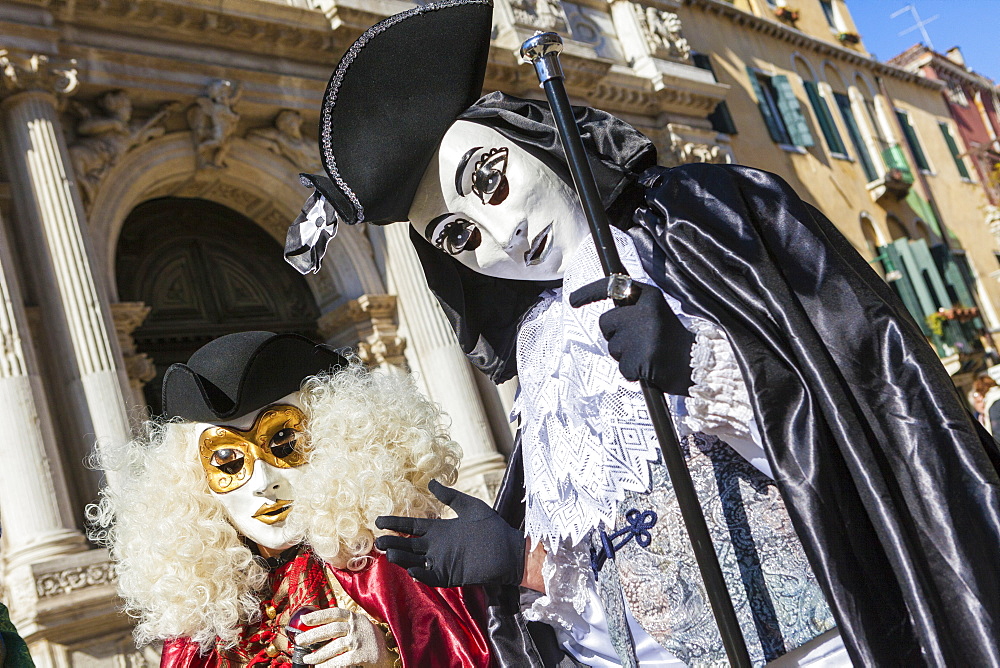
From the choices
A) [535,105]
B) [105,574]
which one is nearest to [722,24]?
[105,574]

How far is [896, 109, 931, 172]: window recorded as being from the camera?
1989cm

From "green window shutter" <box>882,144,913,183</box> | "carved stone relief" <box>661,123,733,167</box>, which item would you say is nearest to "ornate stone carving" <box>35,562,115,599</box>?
"carved stone relief" <box>661,123,733,167</box>

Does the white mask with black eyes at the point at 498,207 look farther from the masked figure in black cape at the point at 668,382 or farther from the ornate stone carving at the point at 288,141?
the ornate stone carving at the point at 288,141

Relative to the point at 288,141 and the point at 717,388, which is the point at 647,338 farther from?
the point at 288,141

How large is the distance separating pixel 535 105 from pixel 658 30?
11125 mm

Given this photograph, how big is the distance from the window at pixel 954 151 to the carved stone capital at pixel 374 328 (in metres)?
17.9

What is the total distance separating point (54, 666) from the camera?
16.9 feet

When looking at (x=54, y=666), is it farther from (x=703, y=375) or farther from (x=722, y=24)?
(x=722, y=24)

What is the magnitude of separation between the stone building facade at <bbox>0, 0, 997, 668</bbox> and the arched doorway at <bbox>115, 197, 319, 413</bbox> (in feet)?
0.06

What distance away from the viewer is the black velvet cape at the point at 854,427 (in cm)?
156

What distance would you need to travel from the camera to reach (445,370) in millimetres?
7996

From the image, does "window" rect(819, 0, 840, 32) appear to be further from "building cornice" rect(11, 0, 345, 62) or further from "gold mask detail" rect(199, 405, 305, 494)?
"gold mask detail" rect(199, 405, 305, 494)

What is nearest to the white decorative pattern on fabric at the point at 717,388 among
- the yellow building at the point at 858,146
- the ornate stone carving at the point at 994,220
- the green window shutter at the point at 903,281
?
the yellow building at the point at 858,146

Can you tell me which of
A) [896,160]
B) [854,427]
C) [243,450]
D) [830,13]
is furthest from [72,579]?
[830,13]
